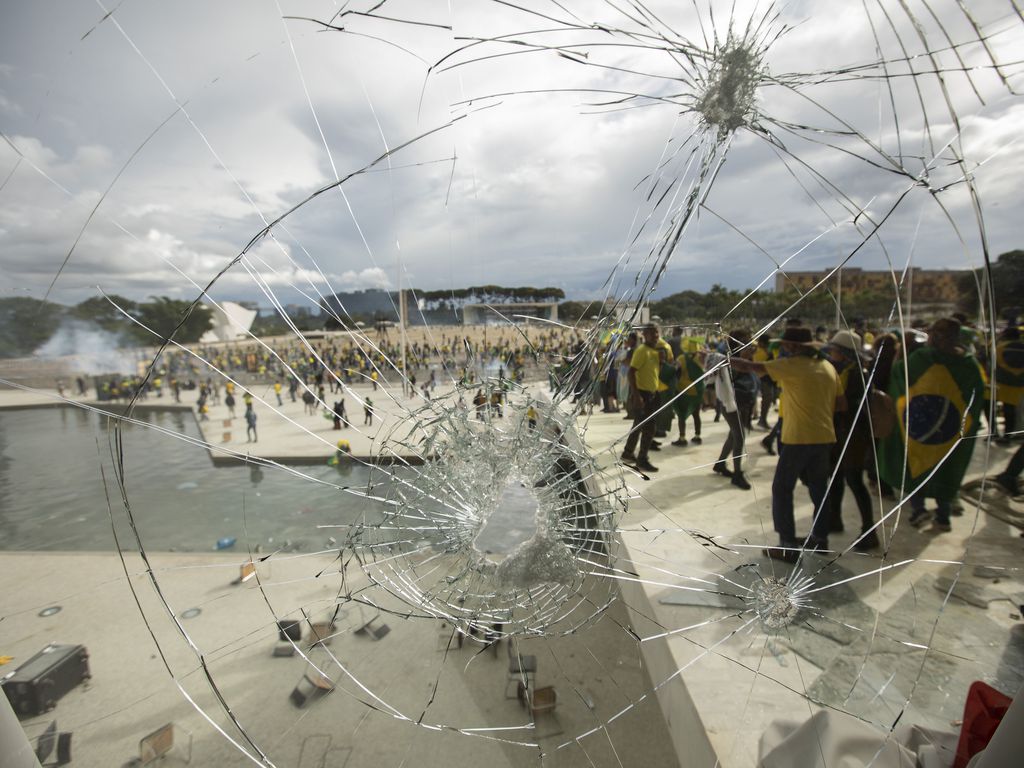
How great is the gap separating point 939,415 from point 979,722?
2.22 metres

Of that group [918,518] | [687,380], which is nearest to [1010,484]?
[918,518]

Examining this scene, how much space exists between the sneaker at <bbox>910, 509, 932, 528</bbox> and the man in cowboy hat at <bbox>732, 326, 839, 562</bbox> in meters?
0.98

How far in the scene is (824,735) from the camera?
1.28 meters

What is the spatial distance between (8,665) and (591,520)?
4.05 metres

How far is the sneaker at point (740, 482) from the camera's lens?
358cm

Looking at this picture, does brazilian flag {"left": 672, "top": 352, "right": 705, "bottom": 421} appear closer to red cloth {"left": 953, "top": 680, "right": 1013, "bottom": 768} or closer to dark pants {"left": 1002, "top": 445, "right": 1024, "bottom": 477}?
dark pants {"left": 1002, "top": 445, "right": 1024, "bottom": 477}

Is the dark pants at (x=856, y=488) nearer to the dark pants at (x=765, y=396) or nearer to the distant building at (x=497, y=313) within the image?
the distant building at (x=497, y=313)

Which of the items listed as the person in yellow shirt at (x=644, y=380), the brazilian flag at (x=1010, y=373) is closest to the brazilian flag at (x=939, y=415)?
the brazilian flag at (x=1010, y=373)

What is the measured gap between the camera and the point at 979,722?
1095mm

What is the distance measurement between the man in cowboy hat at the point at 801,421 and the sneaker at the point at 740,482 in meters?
1.01

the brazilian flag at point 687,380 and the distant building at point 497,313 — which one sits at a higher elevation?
the distant building at point 497,313

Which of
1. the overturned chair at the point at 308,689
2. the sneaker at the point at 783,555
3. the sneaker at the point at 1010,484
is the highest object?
the sneaker at the point at 1010,484

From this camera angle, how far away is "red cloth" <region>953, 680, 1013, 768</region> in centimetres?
108

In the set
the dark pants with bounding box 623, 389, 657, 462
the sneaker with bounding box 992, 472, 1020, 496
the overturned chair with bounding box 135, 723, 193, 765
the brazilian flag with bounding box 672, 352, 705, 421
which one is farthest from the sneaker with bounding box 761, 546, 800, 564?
the overturned chair with bounding box 135, 723, 193, 765
